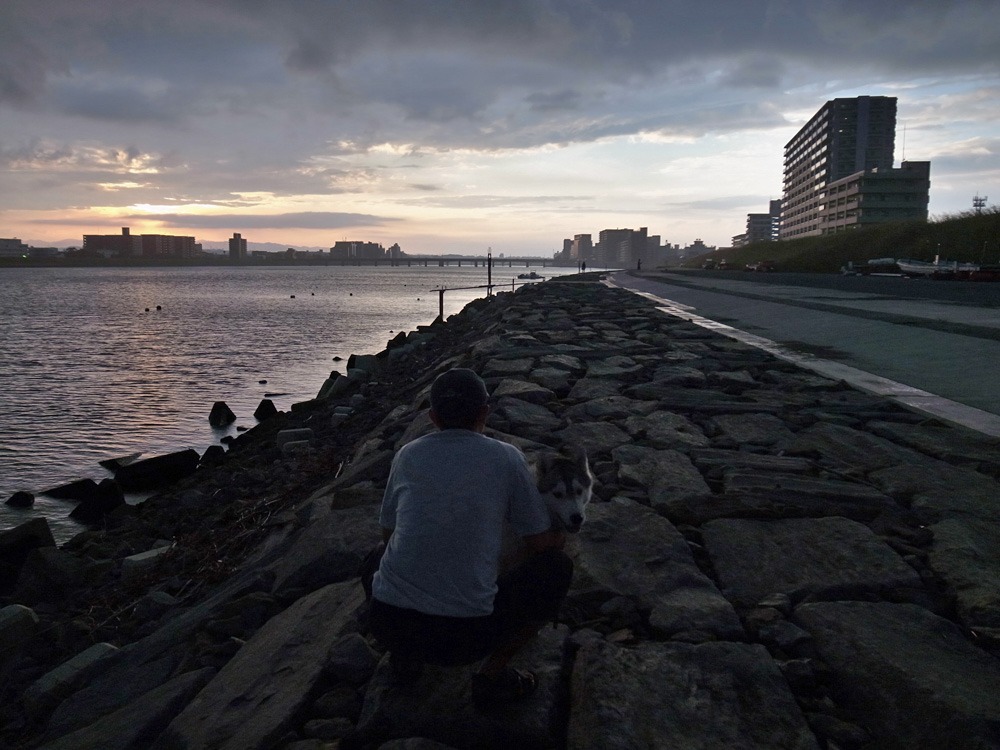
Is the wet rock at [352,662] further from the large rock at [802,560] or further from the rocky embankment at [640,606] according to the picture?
the large rock at [802,560]

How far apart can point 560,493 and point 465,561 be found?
387 mm

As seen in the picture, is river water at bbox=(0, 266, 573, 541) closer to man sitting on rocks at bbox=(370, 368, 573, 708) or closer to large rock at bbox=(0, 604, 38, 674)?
large rock at bbox=(0, 604, 38, 674)

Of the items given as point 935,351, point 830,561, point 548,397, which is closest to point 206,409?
point 548,397

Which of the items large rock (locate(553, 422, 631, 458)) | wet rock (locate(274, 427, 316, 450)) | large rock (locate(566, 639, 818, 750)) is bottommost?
wet rock (locate(274, 427, 316, 450))

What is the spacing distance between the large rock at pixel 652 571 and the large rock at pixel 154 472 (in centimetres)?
795

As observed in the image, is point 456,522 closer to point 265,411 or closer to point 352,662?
point 352,662

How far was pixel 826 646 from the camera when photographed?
2.33 meters

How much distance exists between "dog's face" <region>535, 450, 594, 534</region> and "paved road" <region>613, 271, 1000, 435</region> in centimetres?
397

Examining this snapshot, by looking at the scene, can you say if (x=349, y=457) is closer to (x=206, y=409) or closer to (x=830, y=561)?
(x=830, y=561)

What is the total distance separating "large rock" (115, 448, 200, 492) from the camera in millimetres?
9391

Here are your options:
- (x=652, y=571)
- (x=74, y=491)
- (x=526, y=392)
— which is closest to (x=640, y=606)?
(x=652, y=571)

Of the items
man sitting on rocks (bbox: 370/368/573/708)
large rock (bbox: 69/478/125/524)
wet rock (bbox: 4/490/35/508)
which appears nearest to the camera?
man sitting on rocks (bbox: 370/368/573/708)

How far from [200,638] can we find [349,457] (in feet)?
12.2

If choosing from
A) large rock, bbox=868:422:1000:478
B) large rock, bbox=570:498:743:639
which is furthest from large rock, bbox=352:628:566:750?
large rock, bbox=868:422:1000:478
